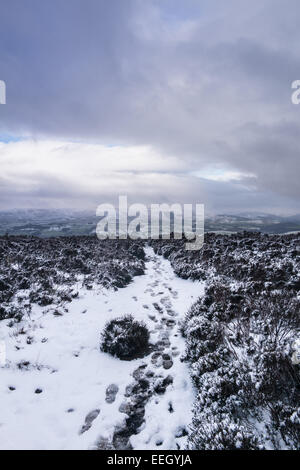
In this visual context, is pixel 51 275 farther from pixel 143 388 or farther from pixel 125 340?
pixel 143 388

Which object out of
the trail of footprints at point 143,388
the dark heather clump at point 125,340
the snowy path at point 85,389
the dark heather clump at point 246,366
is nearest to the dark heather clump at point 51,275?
the snowy path at point 85,389

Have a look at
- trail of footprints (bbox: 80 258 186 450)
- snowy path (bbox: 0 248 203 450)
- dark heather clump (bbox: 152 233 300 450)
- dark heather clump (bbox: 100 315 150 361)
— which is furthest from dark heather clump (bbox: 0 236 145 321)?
dark heather clump (bbox: 152 233 300 450)

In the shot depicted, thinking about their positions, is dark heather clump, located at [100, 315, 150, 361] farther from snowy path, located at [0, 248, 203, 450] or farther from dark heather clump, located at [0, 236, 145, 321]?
dark heather clump, located at [0, 236, 145, 321]

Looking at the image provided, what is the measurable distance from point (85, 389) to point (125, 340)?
157 centimetres

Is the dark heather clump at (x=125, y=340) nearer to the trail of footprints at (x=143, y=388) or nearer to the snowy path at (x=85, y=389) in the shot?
the snowy path at (x=85, y=389)

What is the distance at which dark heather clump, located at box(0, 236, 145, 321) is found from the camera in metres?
8.48

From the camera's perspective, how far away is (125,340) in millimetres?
6105

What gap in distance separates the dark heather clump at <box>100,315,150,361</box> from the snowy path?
9.1 inches

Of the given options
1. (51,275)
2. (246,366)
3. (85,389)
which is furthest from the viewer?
(51,275)

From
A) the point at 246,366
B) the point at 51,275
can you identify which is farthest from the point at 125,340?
the point at 51,275

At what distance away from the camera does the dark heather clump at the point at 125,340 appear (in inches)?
236
